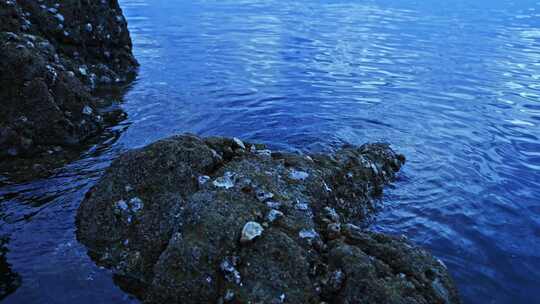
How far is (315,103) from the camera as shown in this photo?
54.3 ft

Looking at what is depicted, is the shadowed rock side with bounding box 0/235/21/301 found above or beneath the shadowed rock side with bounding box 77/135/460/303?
beneath

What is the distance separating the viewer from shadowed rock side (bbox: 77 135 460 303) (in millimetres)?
5707

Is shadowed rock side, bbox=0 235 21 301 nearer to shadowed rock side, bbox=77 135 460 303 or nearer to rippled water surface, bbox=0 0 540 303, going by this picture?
rippled water surface, bbox=0 0 540 303

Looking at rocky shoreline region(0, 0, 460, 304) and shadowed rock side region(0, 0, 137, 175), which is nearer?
rocky shoreline region(0, 0, 460, 304)

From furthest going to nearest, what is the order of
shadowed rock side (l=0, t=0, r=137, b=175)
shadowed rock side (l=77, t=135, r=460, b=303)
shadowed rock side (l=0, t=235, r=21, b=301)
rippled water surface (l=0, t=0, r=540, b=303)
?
shadowed rock side (l=0, t=0, r=137, b=175) → rippled water surface (l=0, t=0, r=540, b=303) → shadowed rock side (l=0, t=235, r=21, b=301) → shadowed rock side (l=77, t=135, r=460, b=303)

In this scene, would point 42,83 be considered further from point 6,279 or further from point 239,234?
point 239,234

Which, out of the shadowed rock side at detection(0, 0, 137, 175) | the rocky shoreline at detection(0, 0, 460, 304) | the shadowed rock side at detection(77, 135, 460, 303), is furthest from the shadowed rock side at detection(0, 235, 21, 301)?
the shadowed rock side at detection(0, 0, 137, 175)

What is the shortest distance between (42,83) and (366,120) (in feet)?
31.4

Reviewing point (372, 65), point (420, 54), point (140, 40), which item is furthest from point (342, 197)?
point (140, 40)

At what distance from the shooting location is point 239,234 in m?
6.05

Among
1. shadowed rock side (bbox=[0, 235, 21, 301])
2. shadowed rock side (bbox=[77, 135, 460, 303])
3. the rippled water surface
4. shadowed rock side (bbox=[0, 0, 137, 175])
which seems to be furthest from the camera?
shadowed rock side (bbox=[0, 0, 137, 175])

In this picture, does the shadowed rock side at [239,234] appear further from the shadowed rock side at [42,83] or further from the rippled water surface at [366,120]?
the shadowed rock side at [42,83]

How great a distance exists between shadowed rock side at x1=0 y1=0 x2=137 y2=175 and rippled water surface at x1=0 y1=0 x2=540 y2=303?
3.29 ft

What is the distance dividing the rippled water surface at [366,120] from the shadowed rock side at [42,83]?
1002 mm
